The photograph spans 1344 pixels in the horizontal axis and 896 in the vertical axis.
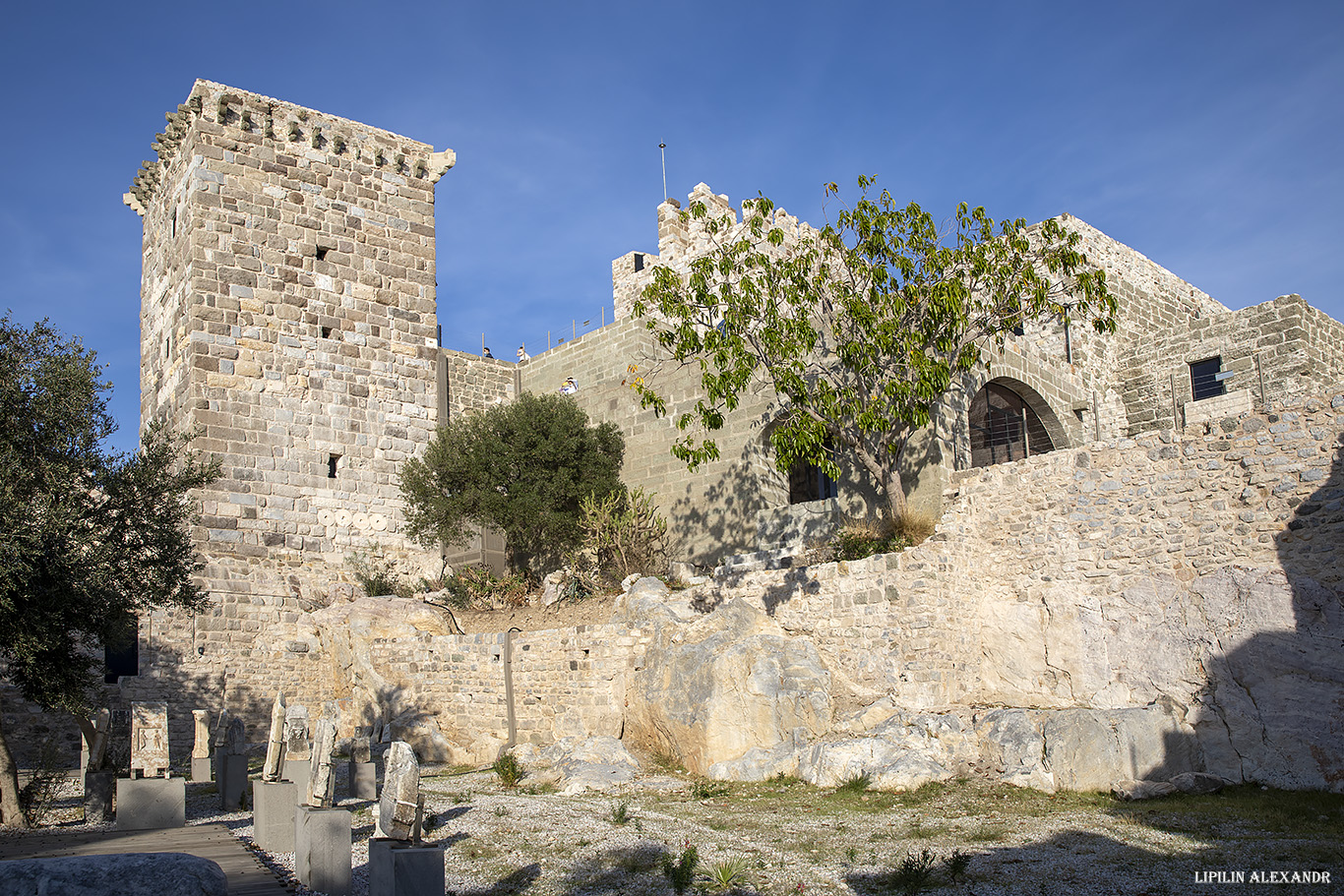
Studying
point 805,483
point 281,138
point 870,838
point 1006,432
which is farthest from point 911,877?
point 281,138

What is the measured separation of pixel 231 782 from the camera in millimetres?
13070

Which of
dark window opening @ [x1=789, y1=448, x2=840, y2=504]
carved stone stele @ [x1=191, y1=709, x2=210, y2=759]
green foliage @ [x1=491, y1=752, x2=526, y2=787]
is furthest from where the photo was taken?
dark window opening @ [x1=789, y1=448, x2=840, y2=504]

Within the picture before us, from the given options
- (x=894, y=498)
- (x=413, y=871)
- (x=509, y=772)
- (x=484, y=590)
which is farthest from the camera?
(x=484, y=590)

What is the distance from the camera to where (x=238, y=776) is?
13.1 m

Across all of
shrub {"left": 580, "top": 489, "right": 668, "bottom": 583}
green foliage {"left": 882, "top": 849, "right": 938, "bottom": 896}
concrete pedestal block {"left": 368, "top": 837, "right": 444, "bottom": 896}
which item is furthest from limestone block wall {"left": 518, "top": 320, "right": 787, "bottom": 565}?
concrete pedestal block {"left": 368, "top": 837, "right": 444, "bottom": 896}

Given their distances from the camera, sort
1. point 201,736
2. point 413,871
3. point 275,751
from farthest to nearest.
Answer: point 201,736 → point 275,751 → point 413,871

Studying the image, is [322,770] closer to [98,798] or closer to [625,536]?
[98,798]

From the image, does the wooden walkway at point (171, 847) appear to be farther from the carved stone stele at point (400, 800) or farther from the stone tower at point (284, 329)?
the stone tower at point (284, 329)

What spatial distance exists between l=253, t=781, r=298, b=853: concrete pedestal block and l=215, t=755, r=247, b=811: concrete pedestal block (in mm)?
2982

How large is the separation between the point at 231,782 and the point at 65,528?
3890 millimetres

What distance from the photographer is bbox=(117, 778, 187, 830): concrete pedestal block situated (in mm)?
11148

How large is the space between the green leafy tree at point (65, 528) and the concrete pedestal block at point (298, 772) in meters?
3.29

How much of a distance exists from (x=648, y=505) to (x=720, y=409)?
97.1 inches

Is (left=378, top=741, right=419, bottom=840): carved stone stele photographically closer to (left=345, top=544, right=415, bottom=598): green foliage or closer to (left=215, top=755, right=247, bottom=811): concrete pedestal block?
(left=215, top=755, right=247, bottom=811): concrete pedestal block
